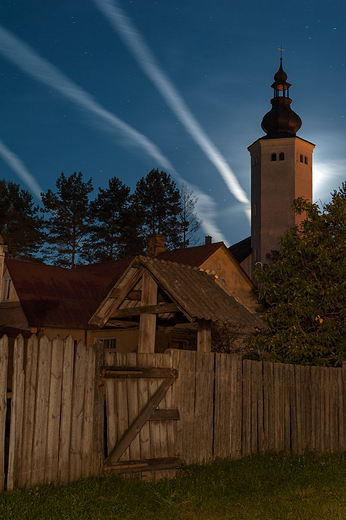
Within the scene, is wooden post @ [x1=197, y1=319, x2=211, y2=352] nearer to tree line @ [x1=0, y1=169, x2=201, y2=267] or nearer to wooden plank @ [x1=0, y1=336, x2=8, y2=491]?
wooden plank @ [x1=0, y1=336, x2=8, y2=491]

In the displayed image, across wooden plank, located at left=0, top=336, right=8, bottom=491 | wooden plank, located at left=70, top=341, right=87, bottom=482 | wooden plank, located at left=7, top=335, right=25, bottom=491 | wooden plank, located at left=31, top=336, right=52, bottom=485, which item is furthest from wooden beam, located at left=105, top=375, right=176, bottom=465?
wooden plank, located at left=0, top=336, right=8, bottom=491

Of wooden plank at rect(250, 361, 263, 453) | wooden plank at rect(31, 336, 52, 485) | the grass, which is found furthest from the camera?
wooden plank at rect(250, 361, 263, 453)

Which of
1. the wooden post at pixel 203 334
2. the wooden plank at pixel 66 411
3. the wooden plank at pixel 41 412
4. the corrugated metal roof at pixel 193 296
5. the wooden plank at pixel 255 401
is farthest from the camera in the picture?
the wooden post at pixel 203 334

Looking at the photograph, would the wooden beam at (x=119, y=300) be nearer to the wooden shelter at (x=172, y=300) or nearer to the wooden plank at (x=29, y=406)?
the wooden shelter at (x=172, y=300)

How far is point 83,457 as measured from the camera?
682 cm

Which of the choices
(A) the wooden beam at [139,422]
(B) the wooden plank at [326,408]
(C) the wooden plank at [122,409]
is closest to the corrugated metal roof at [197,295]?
(A) the wooden beam at [139,422]

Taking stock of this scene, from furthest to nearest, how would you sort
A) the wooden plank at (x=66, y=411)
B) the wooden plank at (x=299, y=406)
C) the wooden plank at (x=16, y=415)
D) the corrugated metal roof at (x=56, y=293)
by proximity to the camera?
the corrugated metal roof at (x=56, y=293), the wooden plank at (x=299, y=406), the wooden plank at (x=66, y=411), the wooden plank at (x=16, y=415)

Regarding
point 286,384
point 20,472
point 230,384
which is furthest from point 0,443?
point 286,384

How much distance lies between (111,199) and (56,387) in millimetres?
47408

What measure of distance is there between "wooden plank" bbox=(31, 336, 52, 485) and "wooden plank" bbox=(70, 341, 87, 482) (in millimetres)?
407

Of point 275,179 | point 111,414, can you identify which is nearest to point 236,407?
point 111,414

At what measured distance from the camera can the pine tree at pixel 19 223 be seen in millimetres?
48312

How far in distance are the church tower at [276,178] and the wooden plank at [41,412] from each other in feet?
132

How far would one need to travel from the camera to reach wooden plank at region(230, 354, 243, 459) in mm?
9047
